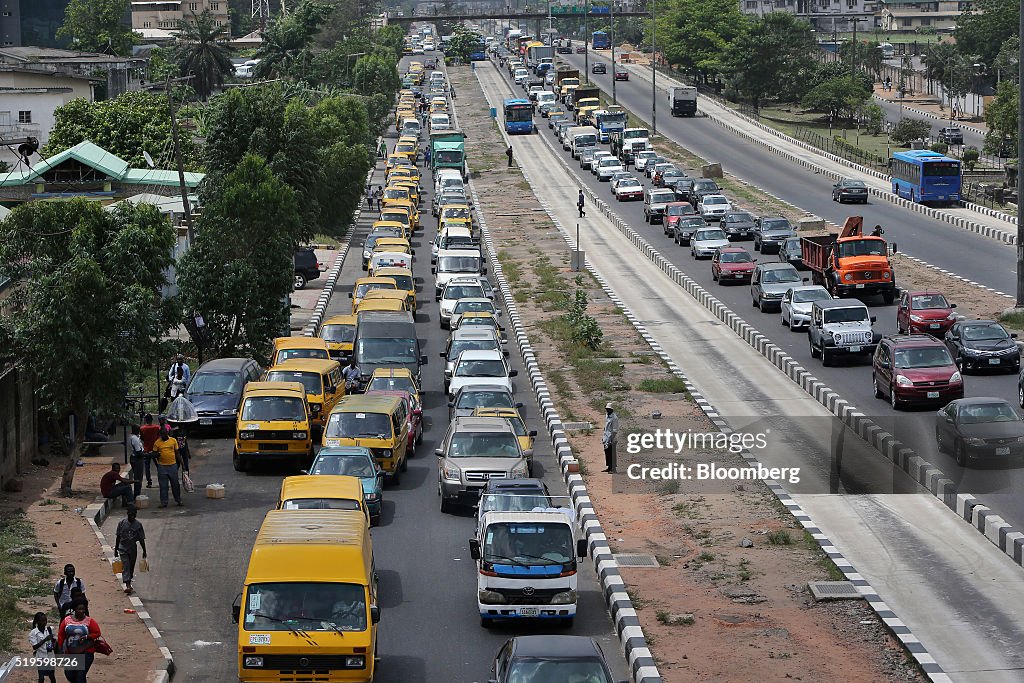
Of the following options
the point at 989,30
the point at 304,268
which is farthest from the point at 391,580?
the point at 989,30

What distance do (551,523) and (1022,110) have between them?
110 feet

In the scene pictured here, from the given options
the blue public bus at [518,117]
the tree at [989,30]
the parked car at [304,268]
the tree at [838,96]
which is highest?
the tree at [989,30]

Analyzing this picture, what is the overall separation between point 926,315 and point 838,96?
10247 cm

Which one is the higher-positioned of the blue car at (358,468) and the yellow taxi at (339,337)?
the blue car at (358,468)

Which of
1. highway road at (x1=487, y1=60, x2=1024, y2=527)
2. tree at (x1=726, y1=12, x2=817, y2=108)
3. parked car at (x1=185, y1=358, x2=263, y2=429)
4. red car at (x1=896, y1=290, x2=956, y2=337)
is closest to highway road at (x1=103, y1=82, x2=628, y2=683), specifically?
parked car at (x1=185, y1=358, x2=263, y2=429)

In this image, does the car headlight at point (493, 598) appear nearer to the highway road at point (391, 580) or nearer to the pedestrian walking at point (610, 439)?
the highway road at point (391, 580)

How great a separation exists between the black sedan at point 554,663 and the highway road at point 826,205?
131 ft

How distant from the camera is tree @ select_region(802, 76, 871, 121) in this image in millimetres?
141375

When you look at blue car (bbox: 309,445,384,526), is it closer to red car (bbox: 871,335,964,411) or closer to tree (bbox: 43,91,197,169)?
red car (bbox: 871,335,964,411)

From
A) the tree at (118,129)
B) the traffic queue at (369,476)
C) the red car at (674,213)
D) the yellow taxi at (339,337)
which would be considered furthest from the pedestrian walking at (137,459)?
the tree at (118,129)

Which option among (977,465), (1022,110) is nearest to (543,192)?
(1022,110)

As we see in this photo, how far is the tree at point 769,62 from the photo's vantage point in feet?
506

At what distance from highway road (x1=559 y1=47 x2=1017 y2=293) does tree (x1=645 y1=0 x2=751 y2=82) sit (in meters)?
24.2

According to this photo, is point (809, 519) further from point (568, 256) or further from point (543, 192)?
point (543, 192)
